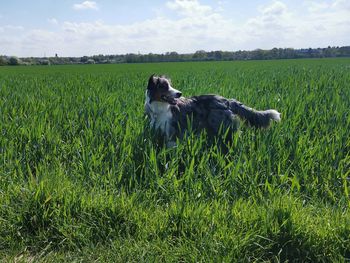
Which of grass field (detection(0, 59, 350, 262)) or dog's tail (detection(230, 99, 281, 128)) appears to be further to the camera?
dog's tail (detection(230, 99, 281, 128))

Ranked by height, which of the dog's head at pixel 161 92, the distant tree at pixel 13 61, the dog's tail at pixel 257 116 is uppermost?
the dog's head at pixel 161 92

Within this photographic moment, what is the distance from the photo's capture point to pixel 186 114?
5.05 metres

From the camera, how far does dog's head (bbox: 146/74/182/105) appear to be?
4.93 m

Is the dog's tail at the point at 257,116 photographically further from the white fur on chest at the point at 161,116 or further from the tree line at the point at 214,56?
the tree line at the point at 214,56

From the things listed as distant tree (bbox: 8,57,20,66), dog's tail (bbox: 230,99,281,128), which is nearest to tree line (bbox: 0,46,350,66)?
A: distant tree (bbox: 8,57,20,66)

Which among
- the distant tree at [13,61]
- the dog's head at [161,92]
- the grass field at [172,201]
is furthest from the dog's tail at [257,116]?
the distant tree at [13,61]

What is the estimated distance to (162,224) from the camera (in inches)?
112

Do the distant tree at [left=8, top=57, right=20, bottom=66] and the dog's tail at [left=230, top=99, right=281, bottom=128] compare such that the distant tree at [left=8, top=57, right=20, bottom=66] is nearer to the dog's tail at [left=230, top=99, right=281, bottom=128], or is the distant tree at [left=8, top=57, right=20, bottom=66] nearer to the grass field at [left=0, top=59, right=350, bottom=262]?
the grass field at [left=0, top=59, right=350, bottom=262]

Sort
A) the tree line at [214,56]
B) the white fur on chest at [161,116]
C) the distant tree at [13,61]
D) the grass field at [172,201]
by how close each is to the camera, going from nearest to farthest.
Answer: the grass field at [172,201] → the white fur on chest at [161,116] → the distant tree at [13,61] → the tree line at [214,56]

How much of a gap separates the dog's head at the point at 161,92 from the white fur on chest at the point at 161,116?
0.07 meters

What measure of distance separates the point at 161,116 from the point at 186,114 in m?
0.39

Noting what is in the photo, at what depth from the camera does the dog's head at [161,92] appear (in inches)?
194

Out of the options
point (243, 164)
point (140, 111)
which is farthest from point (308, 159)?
point (140, 111)

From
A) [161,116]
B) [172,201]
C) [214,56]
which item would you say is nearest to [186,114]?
[161,116]
